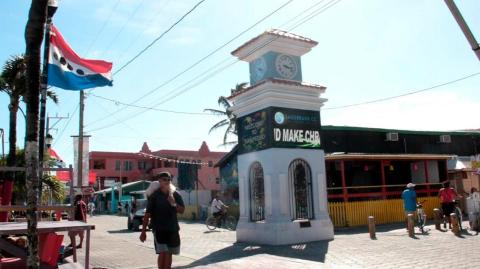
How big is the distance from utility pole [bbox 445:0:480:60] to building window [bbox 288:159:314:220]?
25.7ft

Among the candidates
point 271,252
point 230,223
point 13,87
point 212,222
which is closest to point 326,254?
point 271,252

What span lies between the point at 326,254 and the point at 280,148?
145 inches

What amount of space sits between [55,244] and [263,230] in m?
6.46

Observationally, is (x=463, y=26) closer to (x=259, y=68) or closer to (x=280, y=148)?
(x=280, y=148)

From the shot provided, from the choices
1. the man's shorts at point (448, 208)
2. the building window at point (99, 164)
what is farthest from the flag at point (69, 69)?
the building window at point (99, 164)

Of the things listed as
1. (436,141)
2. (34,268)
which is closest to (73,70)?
(34,268)

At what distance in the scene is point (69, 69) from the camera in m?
11.1

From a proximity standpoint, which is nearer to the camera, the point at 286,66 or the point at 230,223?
the point at 286,66

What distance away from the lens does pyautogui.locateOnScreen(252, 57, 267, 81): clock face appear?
47.9 feet

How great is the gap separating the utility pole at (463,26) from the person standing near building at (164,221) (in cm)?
496

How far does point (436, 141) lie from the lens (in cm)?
2741

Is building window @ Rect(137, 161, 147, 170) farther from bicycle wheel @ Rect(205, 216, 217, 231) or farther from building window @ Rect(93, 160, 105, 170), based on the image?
bicycle wheel @ Rect(205, 216, 217, 231)

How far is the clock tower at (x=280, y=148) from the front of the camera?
13.6m

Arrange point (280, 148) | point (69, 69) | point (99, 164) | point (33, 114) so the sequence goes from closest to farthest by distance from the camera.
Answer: point (33, 114), point (69, 69), point (280, 148), point (99, 164)
